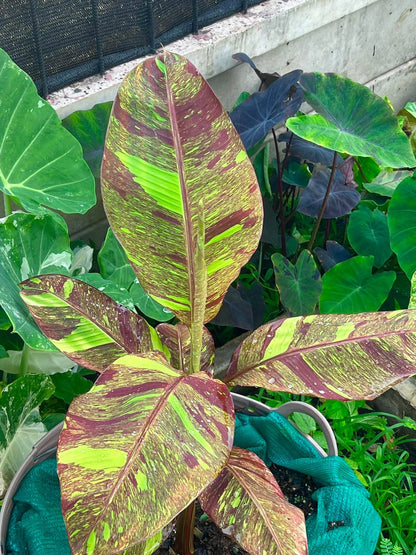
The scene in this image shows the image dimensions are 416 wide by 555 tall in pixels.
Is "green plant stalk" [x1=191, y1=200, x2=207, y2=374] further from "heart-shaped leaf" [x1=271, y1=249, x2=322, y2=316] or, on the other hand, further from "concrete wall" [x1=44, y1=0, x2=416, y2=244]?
"concrete wall" [x1=44, y1=0, x2=416, y2=244]

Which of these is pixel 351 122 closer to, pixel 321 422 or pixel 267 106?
pixel 267 106

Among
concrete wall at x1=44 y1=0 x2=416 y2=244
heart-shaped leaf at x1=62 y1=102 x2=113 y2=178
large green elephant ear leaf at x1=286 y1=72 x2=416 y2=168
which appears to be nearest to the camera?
large green elephant ear leaf at x1=286 y1=72 x2=416 y2=168

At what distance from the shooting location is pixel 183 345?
112 cm

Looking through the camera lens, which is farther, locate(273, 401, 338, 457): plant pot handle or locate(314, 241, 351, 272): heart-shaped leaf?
locate(314, 241, 351, 272): heart-shaped leaf

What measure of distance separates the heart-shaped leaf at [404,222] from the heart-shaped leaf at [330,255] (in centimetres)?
23

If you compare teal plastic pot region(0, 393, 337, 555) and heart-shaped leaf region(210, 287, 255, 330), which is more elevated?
teal plastic pot region(0, 393, 337, 555)

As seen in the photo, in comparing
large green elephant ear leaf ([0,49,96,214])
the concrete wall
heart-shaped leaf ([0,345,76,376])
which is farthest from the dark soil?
the concrete wall

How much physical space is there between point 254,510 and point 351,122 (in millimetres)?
1161

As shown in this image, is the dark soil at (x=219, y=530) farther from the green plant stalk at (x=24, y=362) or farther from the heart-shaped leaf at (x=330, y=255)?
the heart-shaped leaf at (x=330, y=255)

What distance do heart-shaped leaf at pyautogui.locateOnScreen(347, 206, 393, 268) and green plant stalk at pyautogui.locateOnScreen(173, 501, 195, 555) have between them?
45.4 inches

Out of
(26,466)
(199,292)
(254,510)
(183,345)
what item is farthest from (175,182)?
(26,466)

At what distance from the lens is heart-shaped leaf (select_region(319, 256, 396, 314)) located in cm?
182

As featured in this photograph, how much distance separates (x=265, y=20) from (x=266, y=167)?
486 mm

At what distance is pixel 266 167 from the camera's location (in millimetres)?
2131
